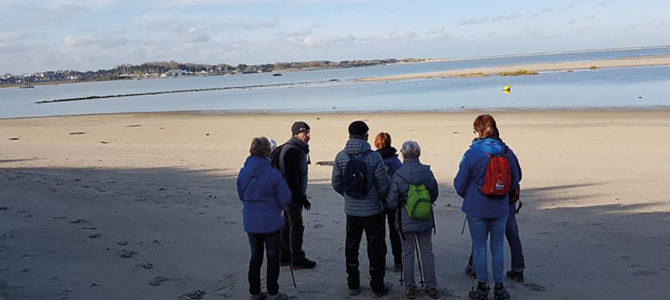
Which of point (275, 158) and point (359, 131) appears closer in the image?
point (359, 131)

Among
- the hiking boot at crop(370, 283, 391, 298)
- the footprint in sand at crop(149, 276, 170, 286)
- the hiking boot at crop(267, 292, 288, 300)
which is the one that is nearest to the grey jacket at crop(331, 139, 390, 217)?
the hiking boot at crop(370, 283, 391, 298)

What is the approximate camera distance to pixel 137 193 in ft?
34.5

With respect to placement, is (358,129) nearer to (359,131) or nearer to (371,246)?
(359,131)

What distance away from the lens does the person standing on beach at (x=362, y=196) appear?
5188 mm

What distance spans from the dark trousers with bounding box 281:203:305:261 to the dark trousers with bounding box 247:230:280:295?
2.61 ft

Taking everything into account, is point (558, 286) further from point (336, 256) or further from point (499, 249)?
point (336, 256)

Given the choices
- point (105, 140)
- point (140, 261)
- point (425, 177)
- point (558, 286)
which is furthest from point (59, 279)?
point (105, 140)

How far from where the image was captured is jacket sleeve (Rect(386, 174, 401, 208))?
5180 mm

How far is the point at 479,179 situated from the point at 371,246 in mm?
1146

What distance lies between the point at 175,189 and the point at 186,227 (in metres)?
3.26

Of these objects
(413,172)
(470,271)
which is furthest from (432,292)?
(413,172)

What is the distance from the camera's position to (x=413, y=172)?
202 inches

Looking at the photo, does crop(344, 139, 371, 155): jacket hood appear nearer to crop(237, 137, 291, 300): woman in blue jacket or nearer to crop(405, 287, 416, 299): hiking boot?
crop(237, 137, 291, 300): woman in blue jacket

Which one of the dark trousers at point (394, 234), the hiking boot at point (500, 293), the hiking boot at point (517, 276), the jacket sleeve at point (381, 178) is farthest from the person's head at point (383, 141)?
the hiking boot at point (517, 276)
